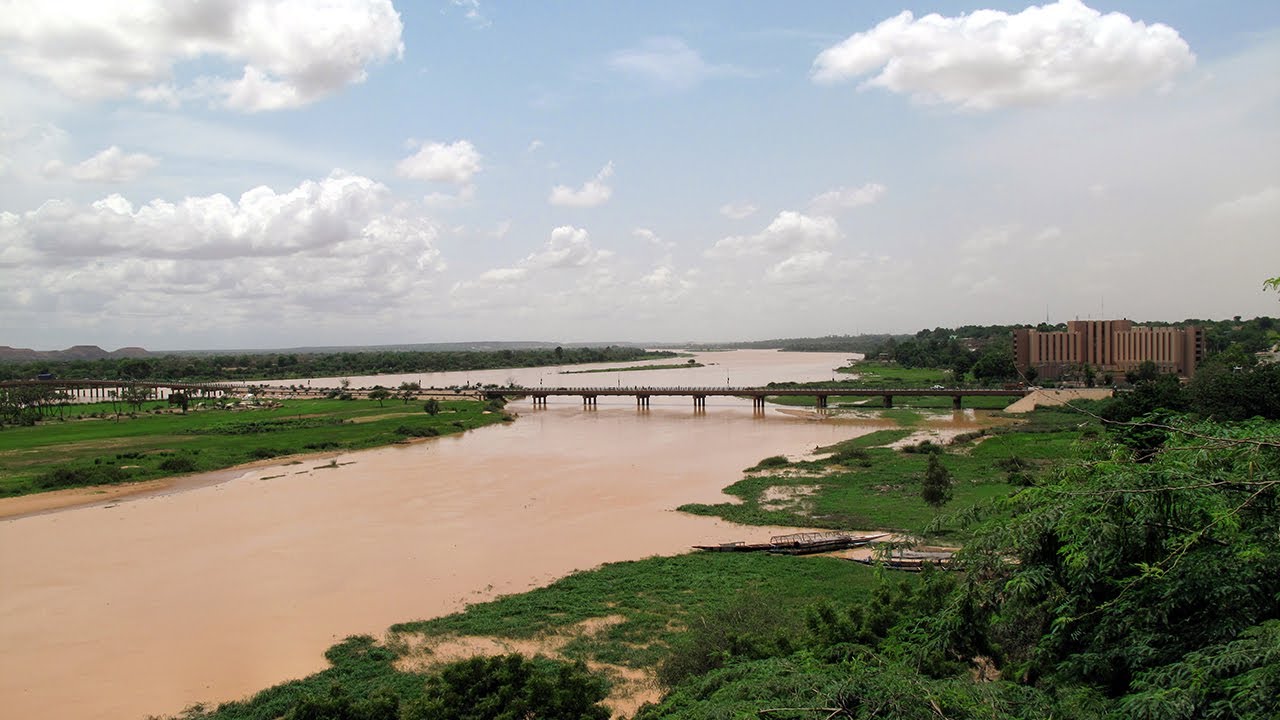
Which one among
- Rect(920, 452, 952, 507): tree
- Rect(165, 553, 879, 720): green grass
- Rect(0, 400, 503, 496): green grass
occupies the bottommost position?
Rect(165, 553, 879, 720): green grass

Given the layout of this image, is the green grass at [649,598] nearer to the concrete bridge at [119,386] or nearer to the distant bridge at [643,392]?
the distant bridge at [643,392]

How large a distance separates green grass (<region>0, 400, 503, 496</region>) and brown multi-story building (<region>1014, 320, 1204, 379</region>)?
5021cm

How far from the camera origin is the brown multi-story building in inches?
2527

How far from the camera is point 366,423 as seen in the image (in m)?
50.8

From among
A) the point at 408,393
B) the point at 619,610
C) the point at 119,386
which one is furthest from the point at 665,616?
the point at 119,386

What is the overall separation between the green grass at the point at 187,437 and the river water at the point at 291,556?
13.7 feet

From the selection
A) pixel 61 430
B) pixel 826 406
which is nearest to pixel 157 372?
pixel 61 430

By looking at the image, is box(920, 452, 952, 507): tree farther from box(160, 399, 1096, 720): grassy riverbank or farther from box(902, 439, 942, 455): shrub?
box(902, 439, 942, 455): shrub

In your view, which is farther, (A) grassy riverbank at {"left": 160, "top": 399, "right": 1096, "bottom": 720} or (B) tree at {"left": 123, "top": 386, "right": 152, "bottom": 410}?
(B) tree at {"left": 123, "top": 386, "right": 152, "bottom": 410}

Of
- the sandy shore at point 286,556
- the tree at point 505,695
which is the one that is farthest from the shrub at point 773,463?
the tree at point 505,695

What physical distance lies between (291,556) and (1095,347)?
237ft

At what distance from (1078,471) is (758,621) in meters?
5.80

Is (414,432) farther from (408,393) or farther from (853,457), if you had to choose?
(853,457)

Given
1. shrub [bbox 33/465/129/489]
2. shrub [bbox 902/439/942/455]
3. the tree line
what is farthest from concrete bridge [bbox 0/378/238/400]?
shrub [bbox 902/439/942/455]
